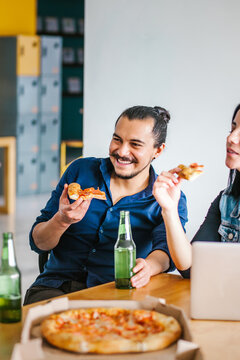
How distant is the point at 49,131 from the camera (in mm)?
8273

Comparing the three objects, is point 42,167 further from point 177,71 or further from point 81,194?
point 81,194

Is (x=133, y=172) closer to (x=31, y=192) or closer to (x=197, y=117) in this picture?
(x=197, y=117)

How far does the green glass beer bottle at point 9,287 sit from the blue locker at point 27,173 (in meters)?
6.63

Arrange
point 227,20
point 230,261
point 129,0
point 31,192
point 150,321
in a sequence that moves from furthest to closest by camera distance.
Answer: point 31,192, point 129,0, point 227,20, point 230,261, point 150,321

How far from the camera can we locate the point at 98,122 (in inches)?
140

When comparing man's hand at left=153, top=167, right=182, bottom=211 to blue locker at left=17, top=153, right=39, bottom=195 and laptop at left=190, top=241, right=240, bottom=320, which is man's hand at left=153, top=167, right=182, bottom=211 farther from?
blue locker at left=17, top=153, right=39, bottom=195

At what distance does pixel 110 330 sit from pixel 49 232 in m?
0.90

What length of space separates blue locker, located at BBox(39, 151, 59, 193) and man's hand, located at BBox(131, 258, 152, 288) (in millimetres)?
6515

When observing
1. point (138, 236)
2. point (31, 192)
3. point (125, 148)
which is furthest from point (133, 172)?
point (31, 192)

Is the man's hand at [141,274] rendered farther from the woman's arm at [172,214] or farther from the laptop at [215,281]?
the laptop at [215,281]

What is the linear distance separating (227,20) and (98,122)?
0.95 m

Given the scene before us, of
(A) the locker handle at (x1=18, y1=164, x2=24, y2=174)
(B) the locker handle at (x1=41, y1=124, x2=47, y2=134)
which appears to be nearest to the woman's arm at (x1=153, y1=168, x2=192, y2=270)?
(A) the locker handle at (x1=18, y1=164, x2=24, y2=174)

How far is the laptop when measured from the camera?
155cm

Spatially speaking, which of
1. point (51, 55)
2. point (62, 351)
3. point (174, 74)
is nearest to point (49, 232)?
point (62, 351)
